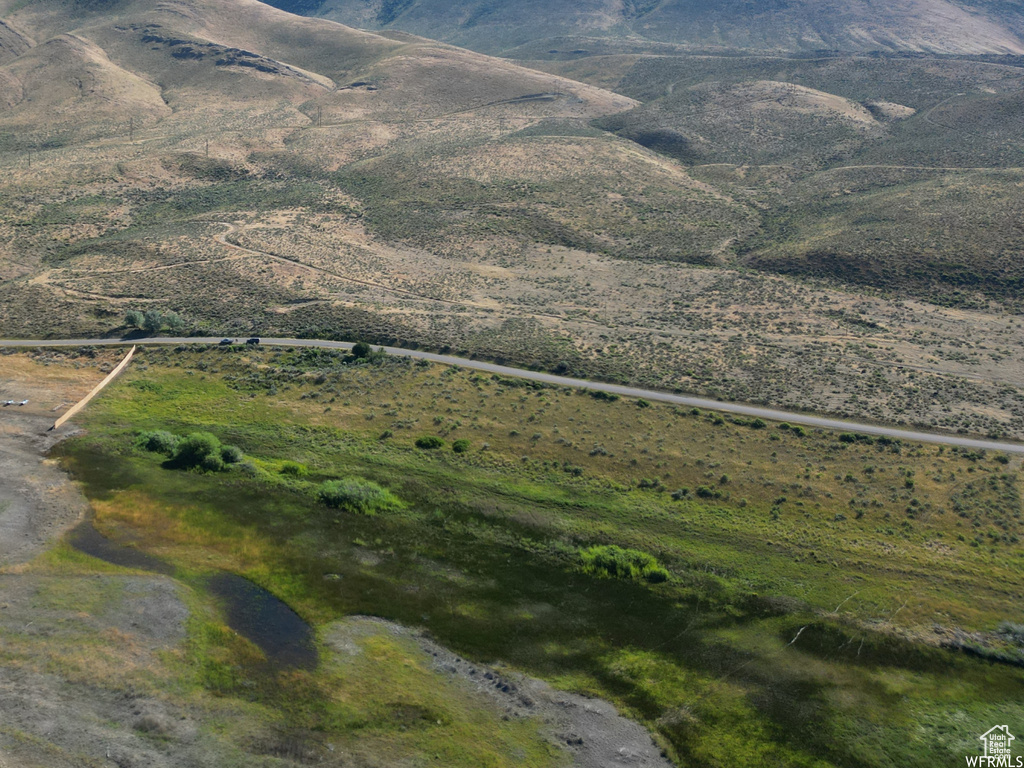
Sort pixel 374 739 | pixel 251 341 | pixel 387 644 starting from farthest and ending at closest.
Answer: pixel 251 341 < pixel 387 644 < pixel 374 739

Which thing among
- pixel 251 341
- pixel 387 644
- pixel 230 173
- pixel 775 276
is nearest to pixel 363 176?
pixel 230 173

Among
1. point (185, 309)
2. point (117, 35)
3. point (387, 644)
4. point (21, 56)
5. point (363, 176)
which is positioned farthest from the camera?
point (117, 35)

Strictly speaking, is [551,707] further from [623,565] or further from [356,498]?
[356,498]

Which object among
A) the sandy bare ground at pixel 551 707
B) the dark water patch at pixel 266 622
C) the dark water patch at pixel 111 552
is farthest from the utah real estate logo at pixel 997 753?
the dark water patch at pixel 111 552

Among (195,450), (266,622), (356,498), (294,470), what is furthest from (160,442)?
(266,622)

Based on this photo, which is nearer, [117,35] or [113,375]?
[113,375]

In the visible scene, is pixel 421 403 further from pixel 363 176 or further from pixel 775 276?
pixel 363 176

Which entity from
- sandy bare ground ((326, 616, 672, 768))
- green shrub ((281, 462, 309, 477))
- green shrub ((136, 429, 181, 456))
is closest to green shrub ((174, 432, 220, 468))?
green shrub ((136, 429, 181, 456))
